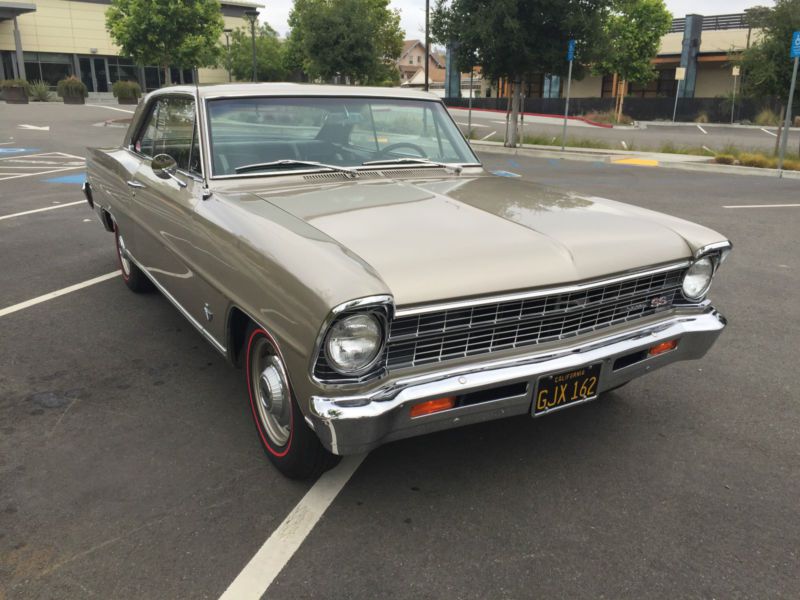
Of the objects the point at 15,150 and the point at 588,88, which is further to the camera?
the point at 588,88

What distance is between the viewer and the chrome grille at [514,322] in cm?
246

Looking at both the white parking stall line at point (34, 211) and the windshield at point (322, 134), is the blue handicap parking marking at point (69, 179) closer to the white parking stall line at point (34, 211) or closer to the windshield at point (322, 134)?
the white parking stall line at point (34, 211)

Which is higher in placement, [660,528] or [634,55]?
[634,55]

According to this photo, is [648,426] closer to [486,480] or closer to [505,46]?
[486,480]

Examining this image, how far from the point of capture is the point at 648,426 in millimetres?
3469

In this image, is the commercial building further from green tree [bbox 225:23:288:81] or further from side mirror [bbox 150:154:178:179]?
side mirror [bbox 150:154:178:179]

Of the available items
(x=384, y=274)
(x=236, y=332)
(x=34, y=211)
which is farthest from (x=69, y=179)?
(x=384, y=274)

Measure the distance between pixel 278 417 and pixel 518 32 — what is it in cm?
1658

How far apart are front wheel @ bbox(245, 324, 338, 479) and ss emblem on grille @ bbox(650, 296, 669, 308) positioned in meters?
1.61

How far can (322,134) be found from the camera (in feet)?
12.6

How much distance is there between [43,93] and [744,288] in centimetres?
4412

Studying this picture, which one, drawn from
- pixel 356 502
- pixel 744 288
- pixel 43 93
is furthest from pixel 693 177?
pixel 43 93

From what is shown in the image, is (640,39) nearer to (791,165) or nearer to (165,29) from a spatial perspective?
(165,29)

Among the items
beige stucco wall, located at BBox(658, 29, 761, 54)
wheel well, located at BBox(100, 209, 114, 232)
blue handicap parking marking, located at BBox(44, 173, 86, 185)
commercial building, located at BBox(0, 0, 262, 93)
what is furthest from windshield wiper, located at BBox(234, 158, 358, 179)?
commercial building, located at BBox(0, 0, 262, 93)
